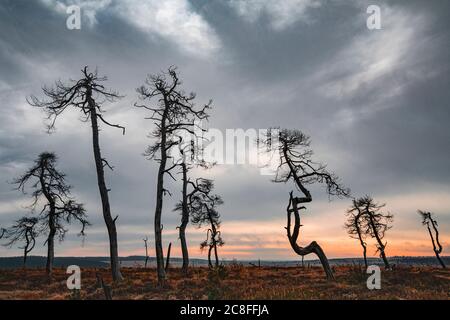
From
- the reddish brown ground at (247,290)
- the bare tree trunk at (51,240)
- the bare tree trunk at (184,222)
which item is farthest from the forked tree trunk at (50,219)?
the bare tree trunk at (184,222)

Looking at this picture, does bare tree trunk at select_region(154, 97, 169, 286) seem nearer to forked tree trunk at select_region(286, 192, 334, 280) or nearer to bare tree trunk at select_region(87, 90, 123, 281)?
bare tree trunk at select_region(87, 90, 123, 281)

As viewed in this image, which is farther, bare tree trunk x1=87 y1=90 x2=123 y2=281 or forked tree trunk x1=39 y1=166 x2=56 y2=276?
forked tree trunk x1=39 y1=166 x2=56 y2=276

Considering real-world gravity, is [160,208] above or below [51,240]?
above

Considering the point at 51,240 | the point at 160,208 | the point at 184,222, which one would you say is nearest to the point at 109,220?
the point at 160,208

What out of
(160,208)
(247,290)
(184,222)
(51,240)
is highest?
(160,208)

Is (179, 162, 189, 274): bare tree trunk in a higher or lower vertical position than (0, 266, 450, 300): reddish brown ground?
higher

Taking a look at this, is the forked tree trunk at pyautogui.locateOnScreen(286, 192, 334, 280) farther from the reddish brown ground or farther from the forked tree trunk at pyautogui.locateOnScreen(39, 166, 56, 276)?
the forked tree trunk at pyautogui.locateOnScreen(39, 166, 56, 276)

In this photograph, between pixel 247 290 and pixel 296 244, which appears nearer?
pixel 247 290

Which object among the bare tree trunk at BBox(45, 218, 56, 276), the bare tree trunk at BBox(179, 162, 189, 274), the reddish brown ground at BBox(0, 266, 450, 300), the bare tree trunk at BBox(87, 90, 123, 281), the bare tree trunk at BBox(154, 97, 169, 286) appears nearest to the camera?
the reddish brown ground at BBox(0, 266, 450, 300)

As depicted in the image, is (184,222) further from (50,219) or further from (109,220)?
(50,219)

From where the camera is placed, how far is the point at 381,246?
4166cm

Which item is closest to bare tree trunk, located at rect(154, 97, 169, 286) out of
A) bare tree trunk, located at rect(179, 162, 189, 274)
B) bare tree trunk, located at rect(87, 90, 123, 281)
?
bare tree trunk, located at rect(87, 90, 123, 281)

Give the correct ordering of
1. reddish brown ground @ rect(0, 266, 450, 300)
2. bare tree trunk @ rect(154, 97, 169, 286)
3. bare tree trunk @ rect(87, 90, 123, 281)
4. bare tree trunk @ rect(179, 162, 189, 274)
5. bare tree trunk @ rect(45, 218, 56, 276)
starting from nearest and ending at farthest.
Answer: reddish brown ground @ rect(0, 266, 450, 300) < bare tree trunk @ rect(154, 97, 169, 286) < bare tree trunk @ rect(87, 90, 123, 281) < bare tree trunk @ rect(179, 162, 189, 274) < bare tree trunk @ rect(45, 218, 56, 276)
